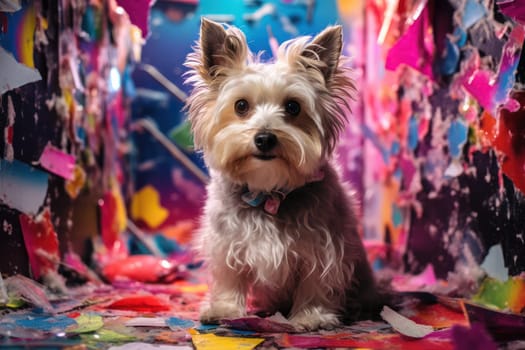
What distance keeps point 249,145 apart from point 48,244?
40.1 inches

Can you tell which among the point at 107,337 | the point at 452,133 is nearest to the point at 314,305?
the point at 107,337

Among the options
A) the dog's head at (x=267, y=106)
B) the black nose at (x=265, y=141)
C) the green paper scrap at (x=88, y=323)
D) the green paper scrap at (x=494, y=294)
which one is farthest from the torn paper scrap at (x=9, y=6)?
the green paper scrap at (x=494, y=294)

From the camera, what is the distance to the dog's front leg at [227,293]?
1.88 meters

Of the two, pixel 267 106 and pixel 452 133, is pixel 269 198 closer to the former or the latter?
pixel 267 106

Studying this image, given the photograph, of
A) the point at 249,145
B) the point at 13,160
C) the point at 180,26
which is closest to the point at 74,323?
the point at 13,160

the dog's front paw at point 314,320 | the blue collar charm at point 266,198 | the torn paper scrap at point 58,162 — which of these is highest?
the torn paper scrap at point 58,162

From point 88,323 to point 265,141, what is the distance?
784 millimetres

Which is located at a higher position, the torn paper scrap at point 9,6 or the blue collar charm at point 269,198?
the torn paper scrap at point 9,6

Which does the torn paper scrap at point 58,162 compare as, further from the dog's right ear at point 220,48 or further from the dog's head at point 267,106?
the dog's right ear at point 220,48

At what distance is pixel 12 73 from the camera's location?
1874mm

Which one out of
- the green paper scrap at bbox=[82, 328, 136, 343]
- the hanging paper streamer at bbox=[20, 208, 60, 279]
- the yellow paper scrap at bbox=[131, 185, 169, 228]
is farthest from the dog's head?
the yellow paper scrap at bbox=[131, 185, 169, 228]

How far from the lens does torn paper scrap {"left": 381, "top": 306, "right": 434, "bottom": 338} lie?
168 centimetres

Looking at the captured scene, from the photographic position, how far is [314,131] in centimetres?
187

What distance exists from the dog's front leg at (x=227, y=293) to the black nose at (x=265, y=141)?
454mm
